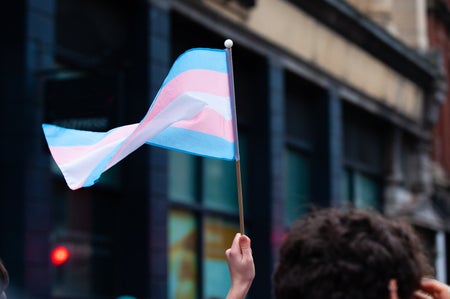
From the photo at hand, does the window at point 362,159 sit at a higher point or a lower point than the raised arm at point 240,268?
higher

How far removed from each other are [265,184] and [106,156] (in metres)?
12.3

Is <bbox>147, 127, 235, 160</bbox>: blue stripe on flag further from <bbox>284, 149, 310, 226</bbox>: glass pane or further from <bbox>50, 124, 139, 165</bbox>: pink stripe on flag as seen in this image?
<bbox>284, 149, 310, 226</bbox>: glass pane

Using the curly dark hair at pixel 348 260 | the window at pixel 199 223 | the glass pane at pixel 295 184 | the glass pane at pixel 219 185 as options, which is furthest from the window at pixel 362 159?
the curly dark hair at pixel 348 260

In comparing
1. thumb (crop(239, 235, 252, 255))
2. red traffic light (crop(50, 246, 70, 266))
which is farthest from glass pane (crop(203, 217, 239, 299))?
thumb (crop(239, 235, 252, 255))

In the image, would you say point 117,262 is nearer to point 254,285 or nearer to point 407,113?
point 254,285

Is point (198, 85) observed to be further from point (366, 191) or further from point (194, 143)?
point (366, 191)

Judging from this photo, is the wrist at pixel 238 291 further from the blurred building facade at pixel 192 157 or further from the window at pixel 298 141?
the window at pixel 298 141

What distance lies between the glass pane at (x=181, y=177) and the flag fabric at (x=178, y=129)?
9321 millimetres

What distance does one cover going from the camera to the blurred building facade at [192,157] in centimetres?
1104

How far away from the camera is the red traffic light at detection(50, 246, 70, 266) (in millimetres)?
11781

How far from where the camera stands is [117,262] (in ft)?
43.1

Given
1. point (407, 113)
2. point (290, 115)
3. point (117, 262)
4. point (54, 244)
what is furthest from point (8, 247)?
point (407, 113)

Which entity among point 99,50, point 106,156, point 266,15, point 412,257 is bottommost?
point 412,257

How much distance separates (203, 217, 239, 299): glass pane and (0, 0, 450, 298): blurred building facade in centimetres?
3
